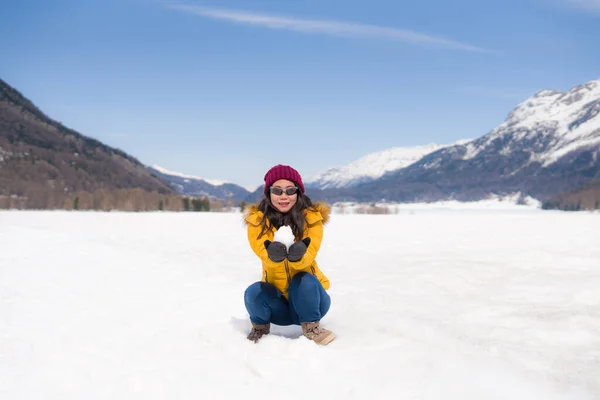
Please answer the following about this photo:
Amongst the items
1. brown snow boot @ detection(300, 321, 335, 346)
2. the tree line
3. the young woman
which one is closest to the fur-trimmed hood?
the young woman

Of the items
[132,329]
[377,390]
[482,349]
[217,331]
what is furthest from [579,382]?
[132,329]

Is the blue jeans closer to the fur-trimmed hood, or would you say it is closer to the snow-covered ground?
the snow-covered ground

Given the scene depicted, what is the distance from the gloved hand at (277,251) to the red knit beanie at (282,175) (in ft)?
2.15

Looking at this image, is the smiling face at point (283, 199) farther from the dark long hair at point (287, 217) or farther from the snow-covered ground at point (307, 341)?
the snow-covered ground at point (307, 341)

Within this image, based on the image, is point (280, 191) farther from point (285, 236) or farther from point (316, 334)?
point (316, 334)

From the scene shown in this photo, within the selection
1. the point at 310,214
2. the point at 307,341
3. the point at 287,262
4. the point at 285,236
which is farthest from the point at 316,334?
the point at 310,214

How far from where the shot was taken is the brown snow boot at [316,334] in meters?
3.86

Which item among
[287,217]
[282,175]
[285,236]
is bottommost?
[285,236]

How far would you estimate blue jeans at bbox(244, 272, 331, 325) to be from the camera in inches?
154

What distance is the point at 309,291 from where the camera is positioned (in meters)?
3.89

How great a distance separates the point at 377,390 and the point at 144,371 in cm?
179

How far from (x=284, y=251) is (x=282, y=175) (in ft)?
2.43

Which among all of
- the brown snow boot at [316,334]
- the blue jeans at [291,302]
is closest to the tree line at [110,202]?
the blue jeans at [291,302]

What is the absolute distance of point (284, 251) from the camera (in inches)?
146
